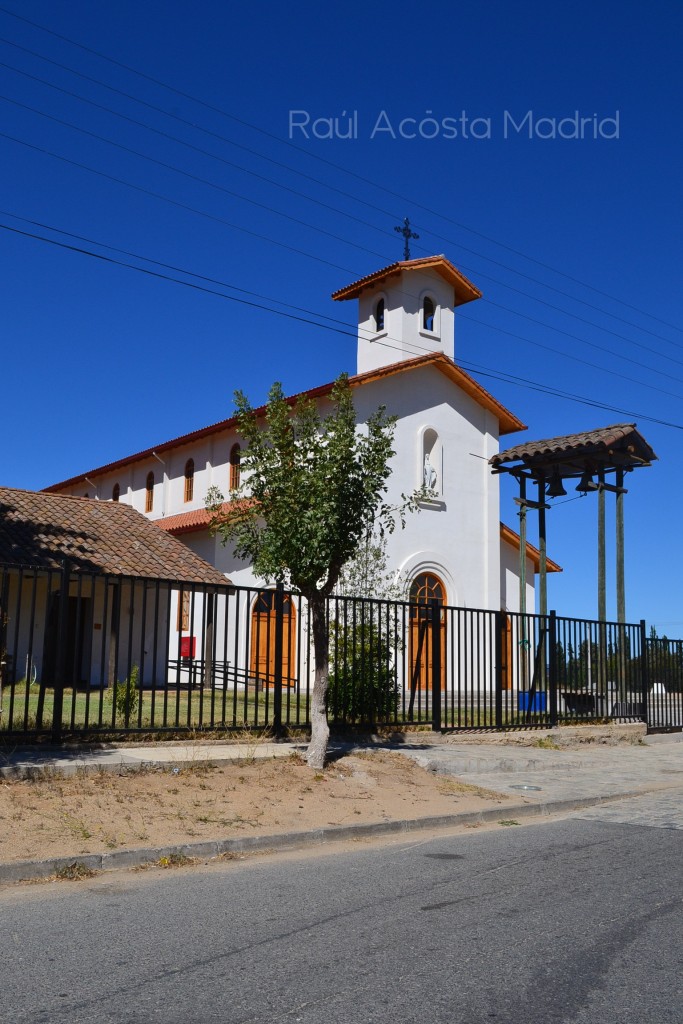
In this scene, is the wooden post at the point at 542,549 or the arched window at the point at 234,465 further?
the arched window at the point at 234,465

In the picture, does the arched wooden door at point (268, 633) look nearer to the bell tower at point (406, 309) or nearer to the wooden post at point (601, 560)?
the wooden post at point (601, 560)

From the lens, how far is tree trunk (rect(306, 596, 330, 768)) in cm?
1127

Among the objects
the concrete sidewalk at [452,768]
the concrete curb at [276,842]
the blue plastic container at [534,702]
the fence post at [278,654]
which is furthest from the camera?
the blue plastic container at [534,702]

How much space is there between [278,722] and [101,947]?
7.59 m

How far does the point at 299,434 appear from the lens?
12195 millimetres

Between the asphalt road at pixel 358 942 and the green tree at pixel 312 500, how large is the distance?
4156 millimetres

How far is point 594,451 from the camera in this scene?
23234 mm

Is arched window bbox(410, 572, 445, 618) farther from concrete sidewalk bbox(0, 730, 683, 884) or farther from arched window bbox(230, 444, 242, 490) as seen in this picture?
concrete sidewalk bbox(0, 730, 683, 884)

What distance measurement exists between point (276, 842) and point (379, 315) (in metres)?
24.4

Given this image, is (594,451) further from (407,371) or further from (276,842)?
(276,842)

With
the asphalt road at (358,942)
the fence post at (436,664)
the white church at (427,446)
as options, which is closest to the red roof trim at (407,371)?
the white church at (427,446)

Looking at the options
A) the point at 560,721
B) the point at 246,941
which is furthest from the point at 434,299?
the point at 246,941

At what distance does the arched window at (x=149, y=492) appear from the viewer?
1400 inches

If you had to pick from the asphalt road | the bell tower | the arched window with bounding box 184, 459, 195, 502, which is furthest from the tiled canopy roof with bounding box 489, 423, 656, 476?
the asphalt road
